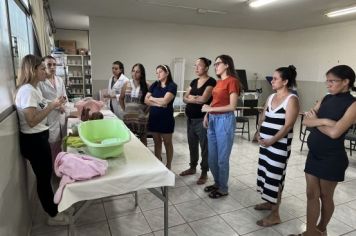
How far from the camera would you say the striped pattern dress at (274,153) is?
2117 millimetres

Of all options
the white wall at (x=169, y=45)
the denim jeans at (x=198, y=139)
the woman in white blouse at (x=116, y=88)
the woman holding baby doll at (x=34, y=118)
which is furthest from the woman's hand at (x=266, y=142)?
the white wall at (x=169, y=45)

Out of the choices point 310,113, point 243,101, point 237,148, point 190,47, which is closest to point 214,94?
point 310,113

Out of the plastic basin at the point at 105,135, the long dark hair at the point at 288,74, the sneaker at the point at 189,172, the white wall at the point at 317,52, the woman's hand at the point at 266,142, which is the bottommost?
the sneaker at the point at 189,172

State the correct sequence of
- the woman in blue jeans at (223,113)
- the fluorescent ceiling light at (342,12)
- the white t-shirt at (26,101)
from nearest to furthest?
the white t-shirt at (26,101) → the woman in blue jeans at (223,113) → the fluorescent ceiling light at (342,12)

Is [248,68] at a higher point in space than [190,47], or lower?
lower

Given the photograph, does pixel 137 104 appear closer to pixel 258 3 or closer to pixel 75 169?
pixel 75 169

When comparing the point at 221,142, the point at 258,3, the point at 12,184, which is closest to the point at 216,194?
the point at 221,142

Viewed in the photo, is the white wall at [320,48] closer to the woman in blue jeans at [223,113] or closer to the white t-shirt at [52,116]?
the woman in blue jeans at [223,113]

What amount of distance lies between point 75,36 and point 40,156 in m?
9.16

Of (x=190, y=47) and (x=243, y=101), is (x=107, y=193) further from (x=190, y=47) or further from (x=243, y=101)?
(x=190, y=47)

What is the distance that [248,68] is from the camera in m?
8.65

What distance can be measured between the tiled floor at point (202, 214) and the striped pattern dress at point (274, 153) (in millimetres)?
355

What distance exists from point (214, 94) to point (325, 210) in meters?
1.41

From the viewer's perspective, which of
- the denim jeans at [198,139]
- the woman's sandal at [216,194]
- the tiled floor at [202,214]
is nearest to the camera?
the tiled floor at [202,214]
